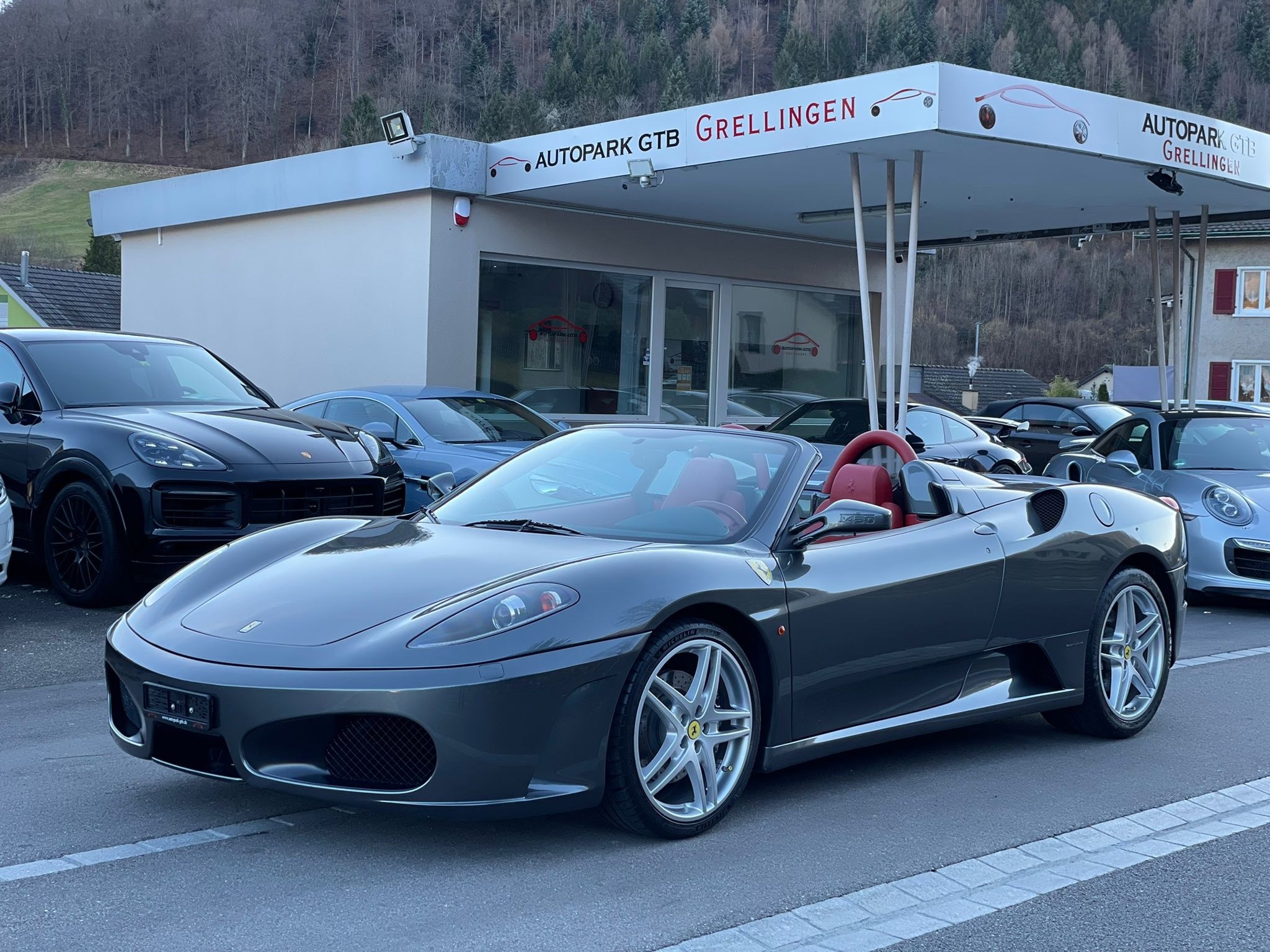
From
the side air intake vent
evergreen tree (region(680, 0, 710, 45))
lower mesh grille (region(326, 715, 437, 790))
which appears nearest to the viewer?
lower mesh grille (region(326, 715, 437, 790))

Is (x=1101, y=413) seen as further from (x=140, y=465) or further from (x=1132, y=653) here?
(x=140, y=465)

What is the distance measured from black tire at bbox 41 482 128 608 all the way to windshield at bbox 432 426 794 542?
3294 millimetres

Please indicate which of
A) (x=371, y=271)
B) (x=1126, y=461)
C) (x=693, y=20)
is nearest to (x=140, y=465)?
(x=1126, y=461)

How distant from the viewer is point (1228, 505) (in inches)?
366

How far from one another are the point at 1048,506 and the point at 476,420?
619 cm

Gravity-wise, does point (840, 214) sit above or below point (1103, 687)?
above

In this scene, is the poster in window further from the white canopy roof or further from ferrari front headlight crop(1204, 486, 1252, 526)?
ferrari front headlight crop(1204, 486, 1252, 526)

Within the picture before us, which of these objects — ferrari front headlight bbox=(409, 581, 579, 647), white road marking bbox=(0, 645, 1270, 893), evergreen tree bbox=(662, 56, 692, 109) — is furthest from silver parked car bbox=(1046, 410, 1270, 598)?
evergreen tree bbox=(662, 56, 692, 109)

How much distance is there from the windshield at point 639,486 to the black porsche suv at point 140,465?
9.83ft

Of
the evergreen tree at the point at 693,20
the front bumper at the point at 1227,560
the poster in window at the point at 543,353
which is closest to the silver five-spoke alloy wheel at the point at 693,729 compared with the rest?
the front bumper at the point at 1227,560

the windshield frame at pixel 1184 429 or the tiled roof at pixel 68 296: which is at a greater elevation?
the tiled roof at pixel 68 296

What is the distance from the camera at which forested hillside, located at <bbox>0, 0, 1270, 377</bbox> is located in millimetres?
102938

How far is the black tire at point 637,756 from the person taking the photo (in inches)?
144

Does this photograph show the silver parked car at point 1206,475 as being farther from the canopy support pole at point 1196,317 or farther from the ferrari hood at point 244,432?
the ferrari hood at point 244,432
